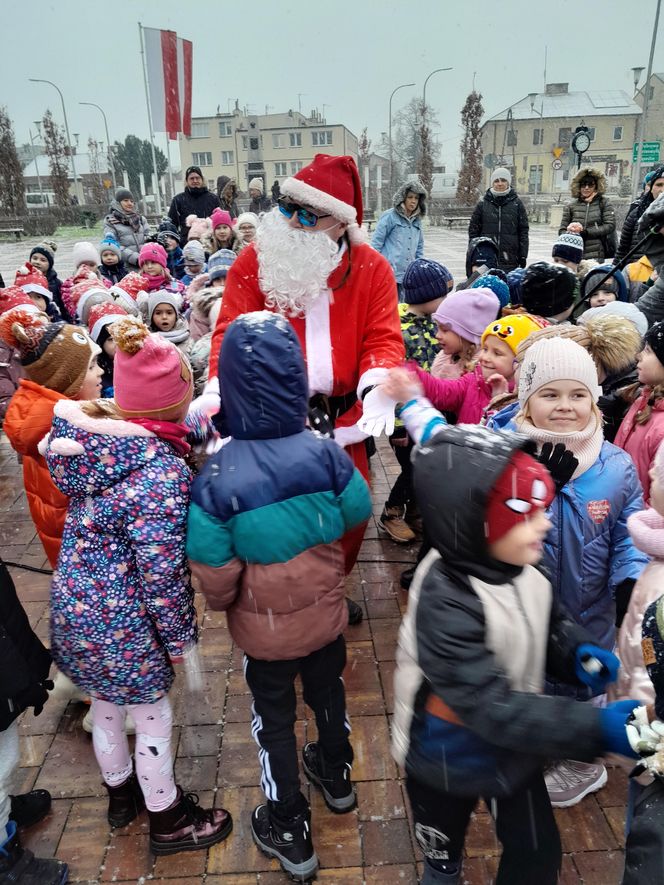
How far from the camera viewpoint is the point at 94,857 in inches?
86.4

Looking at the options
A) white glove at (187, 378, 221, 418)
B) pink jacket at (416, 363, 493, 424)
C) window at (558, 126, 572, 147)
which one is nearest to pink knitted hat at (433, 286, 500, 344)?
pink jacket at (416, 363, 493, 424)

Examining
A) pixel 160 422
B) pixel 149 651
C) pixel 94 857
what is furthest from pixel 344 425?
pixel 94 857

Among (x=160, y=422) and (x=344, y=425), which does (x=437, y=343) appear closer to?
(x=344, y=425)

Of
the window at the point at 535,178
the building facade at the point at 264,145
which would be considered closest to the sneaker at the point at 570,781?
the window at the point at 535,178

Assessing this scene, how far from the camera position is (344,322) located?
2.88 meters

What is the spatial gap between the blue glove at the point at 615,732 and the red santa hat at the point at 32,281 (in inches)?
241

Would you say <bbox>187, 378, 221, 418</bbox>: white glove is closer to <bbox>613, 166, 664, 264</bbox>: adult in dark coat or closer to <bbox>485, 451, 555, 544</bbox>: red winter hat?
<bbox>485, 451, 555, 544</bbox>: red winter hat

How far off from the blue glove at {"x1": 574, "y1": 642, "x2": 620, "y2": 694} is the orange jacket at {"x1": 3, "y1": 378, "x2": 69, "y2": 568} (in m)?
1.96

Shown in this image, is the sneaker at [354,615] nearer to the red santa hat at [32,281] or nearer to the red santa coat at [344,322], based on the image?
the red santa coat at [344,322]

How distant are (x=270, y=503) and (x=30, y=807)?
158 cm

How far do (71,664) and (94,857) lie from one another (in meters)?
0.71

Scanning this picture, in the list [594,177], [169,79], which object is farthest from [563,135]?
[594,177]

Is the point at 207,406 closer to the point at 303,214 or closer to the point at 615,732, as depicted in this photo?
the point at 303,214

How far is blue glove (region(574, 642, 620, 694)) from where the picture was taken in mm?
1569
